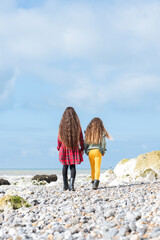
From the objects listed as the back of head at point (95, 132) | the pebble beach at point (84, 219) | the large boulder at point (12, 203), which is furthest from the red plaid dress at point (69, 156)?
the large boulder at point (12, 203)

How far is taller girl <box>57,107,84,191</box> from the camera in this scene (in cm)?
984

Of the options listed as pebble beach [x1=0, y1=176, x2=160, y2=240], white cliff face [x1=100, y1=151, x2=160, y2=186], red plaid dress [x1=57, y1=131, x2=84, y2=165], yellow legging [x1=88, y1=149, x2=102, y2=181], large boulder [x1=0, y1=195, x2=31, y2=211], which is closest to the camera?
pebble beach [x1=0, y1=176, x2=160, y2=240]

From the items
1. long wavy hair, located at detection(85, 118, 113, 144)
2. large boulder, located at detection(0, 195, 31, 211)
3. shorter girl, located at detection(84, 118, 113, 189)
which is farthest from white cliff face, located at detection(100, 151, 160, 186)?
large boulder, located at detection(0, 195, 31, 211)

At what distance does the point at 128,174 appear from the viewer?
1506 cm

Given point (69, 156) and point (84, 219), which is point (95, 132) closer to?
Answer: point (69, 156)

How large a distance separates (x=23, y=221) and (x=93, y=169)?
3.98 meters

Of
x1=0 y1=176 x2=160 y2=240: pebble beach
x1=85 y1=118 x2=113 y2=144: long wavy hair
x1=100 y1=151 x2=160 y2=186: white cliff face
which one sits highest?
x1=85 y1=118 x2=113 y2=144: long wavy hair

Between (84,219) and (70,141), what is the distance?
3.89 m

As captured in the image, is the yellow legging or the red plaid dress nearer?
the red plaid dress

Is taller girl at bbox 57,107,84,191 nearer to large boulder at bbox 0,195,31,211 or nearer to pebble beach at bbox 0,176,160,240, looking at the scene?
pebble beach at bbox 0,176,160,240

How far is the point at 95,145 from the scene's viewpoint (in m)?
10.2

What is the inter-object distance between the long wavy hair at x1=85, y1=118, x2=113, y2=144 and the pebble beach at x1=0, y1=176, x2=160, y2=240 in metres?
2.04

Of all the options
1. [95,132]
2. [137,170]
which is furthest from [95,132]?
[137,170]

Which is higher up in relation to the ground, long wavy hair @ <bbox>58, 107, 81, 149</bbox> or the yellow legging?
long wavy hair @ <bbox>58, 107, 81, 149</bbox>
